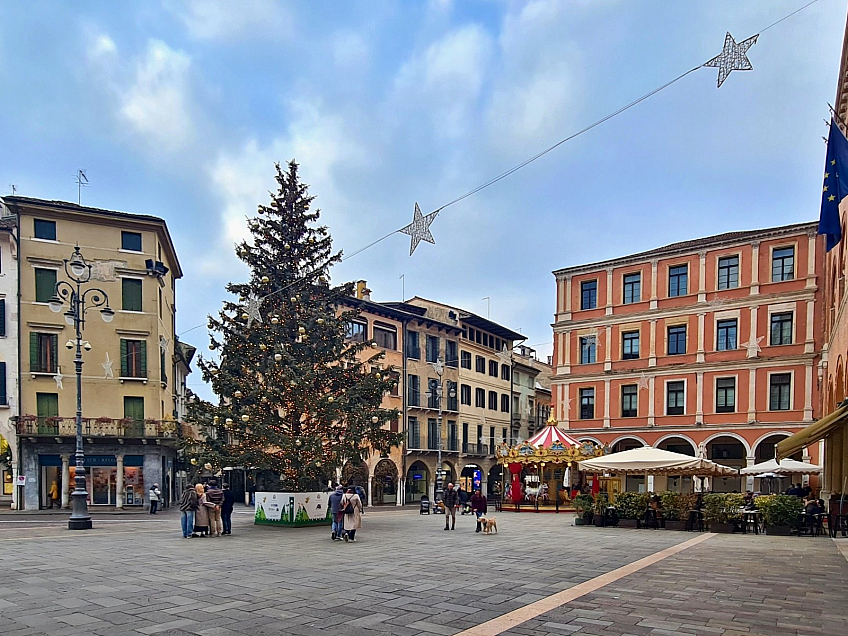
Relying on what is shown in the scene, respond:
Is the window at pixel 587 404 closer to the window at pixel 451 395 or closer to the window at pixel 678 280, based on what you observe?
the window at pixel 678 280

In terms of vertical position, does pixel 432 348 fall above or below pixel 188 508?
above

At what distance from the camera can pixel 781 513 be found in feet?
58.2

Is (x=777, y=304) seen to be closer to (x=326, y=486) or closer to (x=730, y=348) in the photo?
(x=730, y=348)

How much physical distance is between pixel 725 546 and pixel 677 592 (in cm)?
677

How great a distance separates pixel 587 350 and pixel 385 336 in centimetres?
1278

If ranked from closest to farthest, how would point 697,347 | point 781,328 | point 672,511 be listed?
point 672,511 → point 781,328 → point 697,347

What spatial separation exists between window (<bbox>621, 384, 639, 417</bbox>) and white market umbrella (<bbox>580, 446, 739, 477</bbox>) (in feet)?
47.9

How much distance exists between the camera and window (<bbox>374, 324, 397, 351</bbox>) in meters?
41.6

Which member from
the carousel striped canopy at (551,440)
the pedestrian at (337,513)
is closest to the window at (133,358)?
the carousel striped canopy at (551,440)

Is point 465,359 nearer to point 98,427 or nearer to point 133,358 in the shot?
point 133,358

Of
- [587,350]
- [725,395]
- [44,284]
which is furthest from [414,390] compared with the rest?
[44,284]

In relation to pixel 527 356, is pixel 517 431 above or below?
below

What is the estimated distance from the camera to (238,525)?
2091cm

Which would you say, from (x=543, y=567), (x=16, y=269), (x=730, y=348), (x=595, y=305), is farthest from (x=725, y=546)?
(x=16, y=269)
